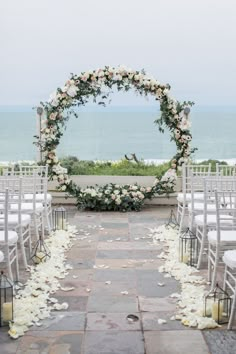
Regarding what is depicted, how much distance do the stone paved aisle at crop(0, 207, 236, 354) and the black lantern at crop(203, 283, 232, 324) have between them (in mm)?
195

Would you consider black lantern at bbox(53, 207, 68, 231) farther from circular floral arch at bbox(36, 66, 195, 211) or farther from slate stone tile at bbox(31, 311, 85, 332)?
slate stone tile at bbox(31, 311, 85, 332)

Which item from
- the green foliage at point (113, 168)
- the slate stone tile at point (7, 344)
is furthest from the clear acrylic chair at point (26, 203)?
the green foliage at point (113, 168)

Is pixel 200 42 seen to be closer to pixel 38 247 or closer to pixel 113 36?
pixel 113 36

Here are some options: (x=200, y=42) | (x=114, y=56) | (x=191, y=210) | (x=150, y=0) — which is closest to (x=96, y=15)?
(x=114, y=56)

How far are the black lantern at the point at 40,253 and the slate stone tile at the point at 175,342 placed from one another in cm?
200

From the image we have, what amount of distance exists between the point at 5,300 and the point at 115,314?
79 cm

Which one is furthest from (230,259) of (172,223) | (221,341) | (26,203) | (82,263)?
(172,223)

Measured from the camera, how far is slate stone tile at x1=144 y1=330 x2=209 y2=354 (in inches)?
143

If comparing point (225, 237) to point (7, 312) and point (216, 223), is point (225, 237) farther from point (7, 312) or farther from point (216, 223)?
point (7, 312)

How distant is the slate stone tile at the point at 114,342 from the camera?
3641 millimetres

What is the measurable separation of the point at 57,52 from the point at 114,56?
3.71m

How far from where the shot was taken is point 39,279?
5.08 meters

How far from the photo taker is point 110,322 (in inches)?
162

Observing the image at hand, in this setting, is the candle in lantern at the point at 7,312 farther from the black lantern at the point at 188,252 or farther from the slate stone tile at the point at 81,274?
the black lantern at the point at 188,252
